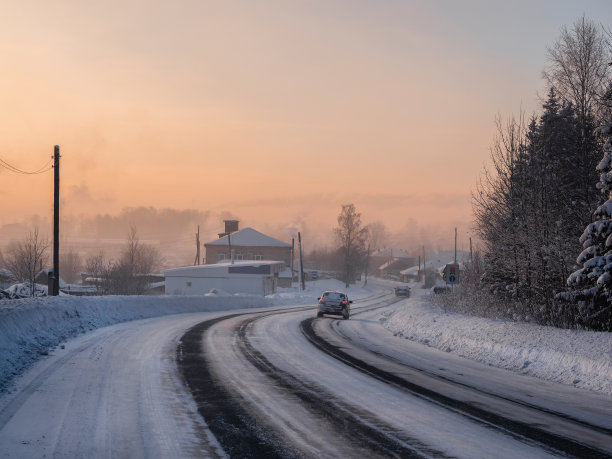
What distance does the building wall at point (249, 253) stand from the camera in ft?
373

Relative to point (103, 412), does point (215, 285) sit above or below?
below

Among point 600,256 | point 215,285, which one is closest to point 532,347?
point 600,256

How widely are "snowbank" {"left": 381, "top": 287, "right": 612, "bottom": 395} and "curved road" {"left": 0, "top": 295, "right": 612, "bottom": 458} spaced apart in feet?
2.26

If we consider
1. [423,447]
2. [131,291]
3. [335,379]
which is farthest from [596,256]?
[131,291]

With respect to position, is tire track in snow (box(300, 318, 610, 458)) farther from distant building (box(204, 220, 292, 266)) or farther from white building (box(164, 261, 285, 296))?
distant building (box(204, 220, 292, 266))

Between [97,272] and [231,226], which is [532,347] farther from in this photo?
[231,226]

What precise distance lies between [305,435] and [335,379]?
14.1 ft

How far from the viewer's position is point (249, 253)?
116 metres

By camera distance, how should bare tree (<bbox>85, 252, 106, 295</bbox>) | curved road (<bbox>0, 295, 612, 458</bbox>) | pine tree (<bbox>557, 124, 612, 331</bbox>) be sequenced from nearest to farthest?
1. curved road (<bbox>0, 295, 612, 458</bbox>)
2. pine tree (<bbox>557, 124, 612, 331</bbox>)
3. bare tree (<bbox>85, 252, 106, 295</bbox>)

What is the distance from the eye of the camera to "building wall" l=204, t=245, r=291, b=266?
11362 centimetres

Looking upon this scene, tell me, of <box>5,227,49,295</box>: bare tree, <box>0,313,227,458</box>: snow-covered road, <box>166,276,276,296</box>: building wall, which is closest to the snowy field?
<box>0,313,227,458</box>: snow-covered road

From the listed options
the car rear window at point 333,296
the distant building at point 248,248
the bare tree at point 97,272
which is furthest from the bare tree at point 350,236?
the car rear window at point 333,296

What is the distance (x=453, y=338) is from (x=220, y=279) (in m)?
65.0

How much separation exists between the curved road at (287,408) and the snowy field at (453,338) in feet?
2.21
